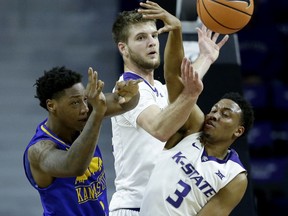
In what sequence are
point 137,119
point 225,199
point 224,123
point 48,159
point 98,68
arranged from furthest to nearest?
point 98,68
point 224,123
point 225,199
point 137,119
point 48,159

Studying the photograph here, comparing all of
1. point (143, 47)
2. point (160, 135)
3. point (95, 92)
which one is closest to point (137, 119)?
point (160, 135)

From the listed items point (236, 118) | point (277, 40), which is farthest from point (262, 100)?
point (236, 118)

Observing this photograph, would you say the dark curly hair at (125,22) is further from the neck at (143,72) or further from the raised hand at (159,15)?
the raised hand at (159,15)

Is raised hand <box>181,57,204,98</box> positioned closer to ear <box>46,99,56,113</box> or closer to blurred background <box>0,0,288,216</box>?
ear <box>46,99,56,113</box>

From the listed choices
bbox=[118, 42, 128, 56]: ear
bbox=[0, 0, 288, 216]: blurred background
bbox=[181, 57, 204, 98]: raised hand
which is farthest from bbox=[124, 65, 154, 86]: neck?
bbox=[0, 0, 288, 216]: blurred background

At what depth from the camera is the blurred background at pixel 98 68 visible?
9.52 meters

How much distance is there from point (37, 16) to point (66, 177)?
6354mm

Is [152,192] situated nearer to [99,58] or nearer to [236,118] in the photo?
[236,118]

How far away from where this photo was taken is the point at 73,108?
5180 mm

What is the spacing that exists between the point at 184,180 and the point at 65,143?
0.87 meters

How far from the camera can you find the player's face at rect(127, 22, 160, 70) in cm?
577

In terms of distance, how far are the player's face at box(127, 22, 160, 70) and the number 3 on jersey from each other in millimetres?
808

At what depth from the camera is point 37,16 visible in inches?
441

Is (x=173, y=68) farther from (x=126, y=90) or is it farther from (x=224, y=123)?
(x=224, y=123)
